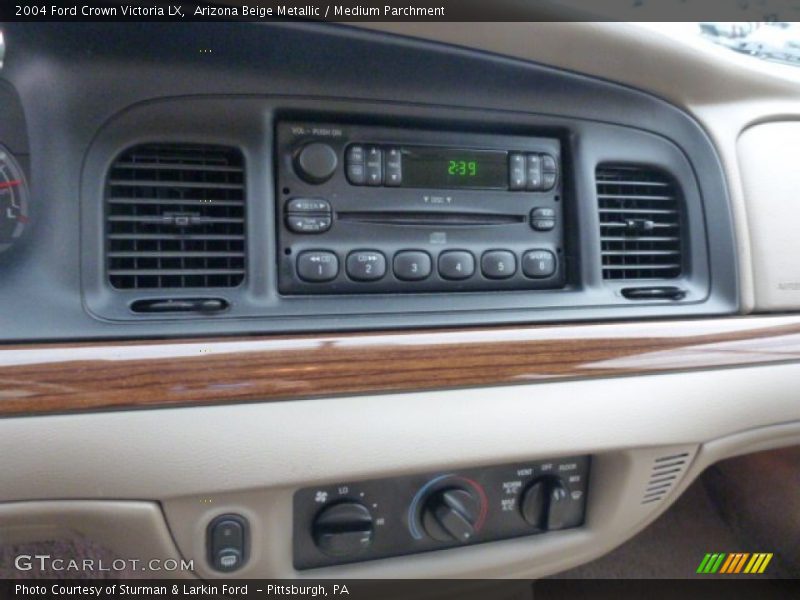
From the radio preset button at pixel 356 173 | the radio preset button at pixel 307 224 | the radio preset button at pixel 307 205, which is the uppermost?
the radio preset button at pixel 356 173

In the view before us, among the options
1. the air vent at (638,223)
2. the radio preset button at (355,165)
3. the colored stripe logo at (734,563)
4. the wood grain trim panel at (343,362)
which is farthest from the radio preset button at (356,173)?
the colored stripe logo at (734,563)

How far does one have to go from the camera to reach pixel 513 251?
0.98 m

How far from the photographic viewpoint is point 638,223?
105 centimetres

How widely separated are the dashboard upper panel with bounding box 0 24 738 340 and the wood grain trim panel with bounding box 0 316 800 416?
0.04m

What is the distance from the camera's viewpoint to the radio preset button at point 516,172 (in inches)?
39.2

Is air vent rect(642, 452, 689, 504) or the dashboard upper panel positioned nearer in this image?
the dashboard upper panel

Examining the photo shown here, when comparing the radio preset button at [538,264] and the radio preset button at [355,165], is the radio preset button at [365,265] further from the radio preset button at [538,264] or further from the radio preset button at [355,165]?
the radio preset button at [538,264]

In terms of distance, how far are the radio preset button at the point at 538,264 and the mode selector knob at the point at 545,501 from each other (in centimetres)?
30

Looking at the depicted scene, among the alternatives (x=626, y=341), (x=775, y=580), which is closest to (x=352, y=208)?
(x=626, y=341)

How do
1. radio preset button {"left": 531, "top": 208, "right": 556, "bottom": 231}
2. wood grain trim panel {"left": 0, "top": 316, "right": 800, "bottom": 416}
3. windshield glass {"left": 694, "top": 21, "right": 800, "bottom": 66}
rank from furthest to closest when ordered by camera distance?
windshield glass {"left": 694, "top": 21, "right": 800, "bottom": 66}, radio preset button {"left": 531, "top": 208, "right": 556, "bottom": 231}, wood grain trim panel {"left": 0, "top": 316, "right": 800, "bottom": 416}

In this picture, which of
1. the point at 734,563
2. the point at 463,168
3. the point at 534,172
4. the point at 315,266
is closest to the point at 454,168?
the point at 463,168

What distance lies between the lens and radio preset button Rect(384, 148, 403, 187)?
3.09ft

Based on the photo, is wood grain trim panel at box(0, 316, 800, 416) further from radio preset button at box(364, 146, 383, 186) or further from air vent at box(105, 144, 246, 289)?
radio preset button at box(364, 146, 383, 186)

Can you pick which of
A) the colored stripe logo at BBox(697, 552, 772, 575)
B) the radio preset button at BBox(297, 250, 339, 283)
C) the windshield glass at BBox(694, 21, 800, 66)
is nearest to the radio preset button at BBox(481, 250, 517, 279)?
the radio preset button at BBox(297, 250, 339, 283)
